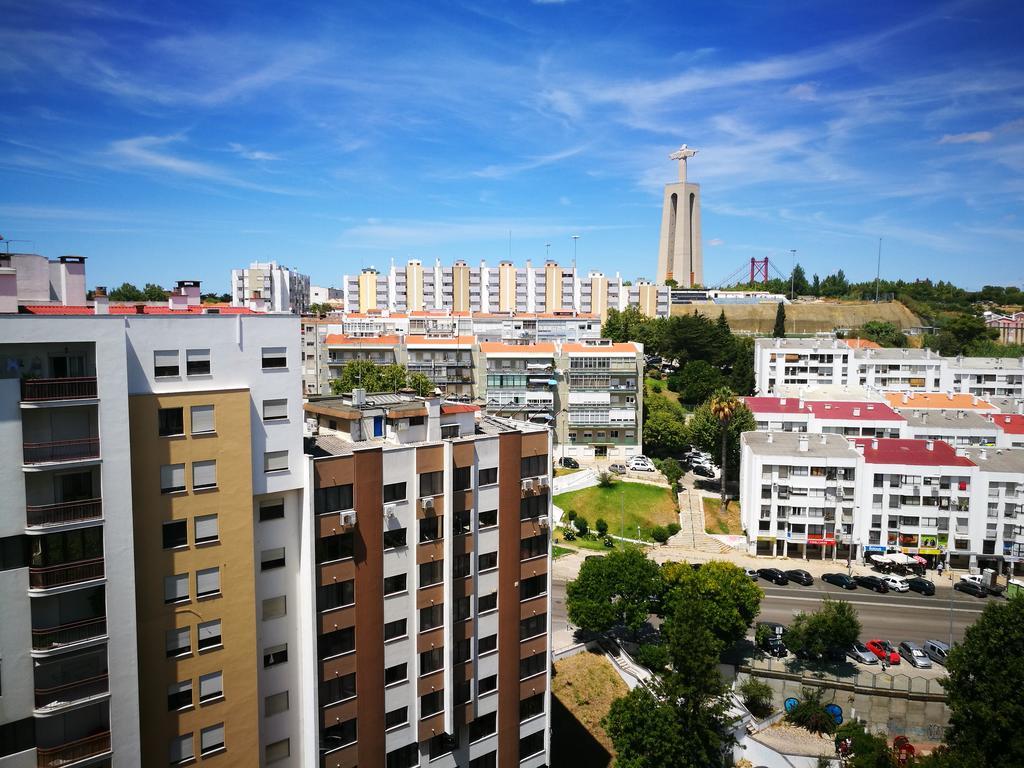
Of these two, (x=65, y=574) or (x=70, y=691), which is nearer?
(x=65, y=574)

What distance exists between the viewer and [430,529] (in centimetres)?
2395

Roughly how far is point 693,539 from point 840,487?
1163cm

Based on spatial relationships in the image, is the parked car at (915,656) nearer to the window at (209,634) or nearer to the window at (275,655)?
the window at (275,655)

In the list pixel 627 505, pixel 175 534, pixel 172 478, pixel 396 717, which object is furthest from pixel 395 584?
pixel 627 505

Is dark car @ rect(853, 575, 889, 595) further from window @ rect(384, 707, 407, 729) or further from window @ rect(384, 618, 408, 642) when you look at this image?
window @ rect(384, 618, 408, 642)

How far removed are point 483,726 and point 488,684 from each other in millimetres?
1518

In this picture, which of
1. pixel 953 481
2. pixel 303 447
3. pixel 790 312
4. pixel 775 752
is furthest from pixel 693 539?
pixel 790 312

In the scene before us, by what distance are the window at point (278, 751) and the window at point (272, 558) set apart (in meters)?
5.38

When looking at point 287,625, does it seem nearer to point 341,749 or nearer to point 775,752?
point 341,749

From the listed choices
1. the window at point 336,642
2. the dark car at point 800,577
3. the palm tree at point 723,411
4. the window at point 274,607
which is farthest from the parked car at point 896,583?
the window at point 274,607

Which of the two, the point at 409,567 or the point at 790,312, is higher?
the point at 790,312

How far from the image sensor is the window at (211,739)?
19.8m

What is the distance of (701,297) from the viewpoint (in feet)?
550

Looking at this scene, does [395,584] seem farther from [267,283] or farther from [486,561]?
[267,283]
